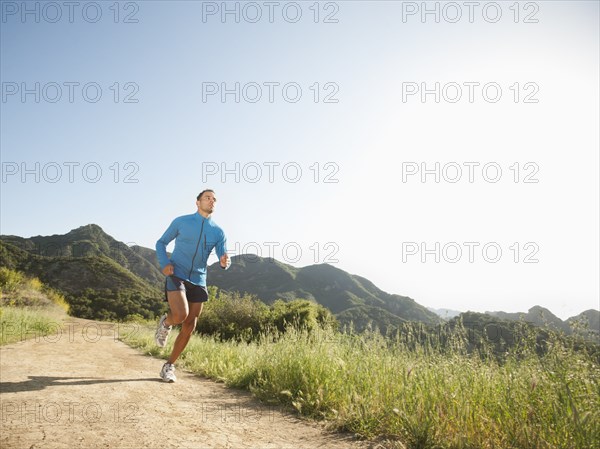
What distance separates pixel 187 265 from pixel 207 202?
98 centimetres

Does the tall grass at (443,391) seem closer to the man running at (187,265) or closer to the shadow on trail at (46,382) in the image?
the man running at (187,265)

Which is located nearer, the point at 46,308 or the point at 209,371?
the point at 209,371

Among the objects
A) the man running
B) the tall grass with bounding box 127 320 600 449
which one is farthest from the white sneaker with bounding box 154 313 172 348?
the tall grass with bounding box 127 320 600 449

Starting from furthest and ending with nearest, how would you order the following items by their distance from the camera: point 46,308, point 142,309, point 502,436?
point 142,309, point 46,308, point 502,436

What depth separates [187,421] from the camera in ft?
10.5

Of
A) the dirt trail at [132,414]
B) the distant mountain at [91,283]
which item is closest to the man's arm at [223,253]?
the dirt trail at [132,414]

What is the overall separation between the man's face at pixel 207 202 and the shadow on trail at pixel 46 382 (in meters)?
2.43

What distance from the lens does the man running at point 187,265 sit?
4.92 meters

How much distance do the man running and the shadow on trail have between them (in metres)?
0.63

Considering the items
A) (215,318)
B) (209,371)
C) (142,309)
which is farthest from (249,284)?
(209,371)

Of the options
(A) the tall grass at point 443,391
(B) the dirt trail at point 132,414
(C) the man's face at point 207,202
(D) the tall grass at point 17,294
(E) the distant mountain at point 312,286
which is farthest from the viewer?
(E) the distant mountain at point 312,286

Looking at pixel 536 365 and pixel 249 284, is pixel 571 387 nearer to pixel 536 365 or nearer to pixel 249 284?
pixel 536 365

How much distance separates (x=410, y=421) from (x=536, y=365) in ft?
3.79

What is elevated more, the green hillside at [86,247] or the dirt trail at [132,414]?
the green hillside at [86,247]
